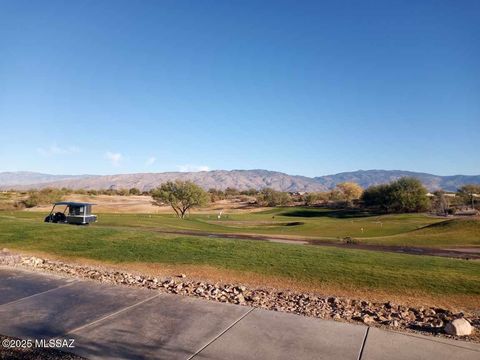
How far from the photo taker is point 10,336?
17.6 feet

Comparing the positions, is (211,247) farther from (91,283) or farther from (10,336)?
(10,336)

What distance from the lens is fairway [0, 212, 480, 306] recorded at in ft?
39.2

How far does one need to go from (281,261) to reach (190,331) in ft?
31.2

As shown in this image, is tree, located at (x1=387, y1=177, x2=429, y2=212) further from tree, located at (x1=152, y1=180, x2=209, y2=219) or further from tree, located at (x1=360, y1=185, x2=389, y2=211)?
tree, located at (x1=152, y1=180, x2=209, y2=219)

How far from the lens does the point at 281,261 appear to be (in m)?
14.9

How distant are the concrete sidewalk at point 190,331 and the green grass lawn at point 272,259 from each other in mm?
6251

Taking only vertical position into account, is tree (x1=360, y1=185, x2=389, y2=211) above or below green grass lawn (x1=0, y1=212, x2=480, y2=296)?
above

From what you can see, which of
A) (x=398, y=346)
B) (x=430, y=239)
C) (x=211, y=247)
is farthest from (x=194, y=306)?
(x=430, y=239)

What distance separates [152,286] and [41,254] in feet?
30.4

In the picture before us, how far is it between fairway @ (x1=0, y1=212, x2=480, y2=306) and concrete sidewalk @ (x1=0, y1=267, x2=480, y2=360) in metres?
5.79

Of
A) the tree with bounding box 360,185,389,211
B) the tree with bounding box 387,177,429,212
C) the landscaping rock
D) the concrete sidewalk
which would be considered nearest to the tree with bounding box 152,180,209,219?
the tree with bounding box 387,177,429,212

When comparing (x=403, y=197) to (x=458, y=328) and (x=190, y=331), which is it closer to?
(x=458, y=328)

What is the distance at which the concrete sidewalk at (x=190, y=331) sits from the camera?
508 cm

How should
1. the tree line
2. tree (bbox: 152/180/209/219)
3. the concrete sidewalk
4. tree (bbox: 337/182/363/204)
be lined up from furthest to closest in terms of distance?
tree (bbox: 337/182/363/204) < the tree line < tree (bbox: 152/180/209/219) < the concrete sidewalk
